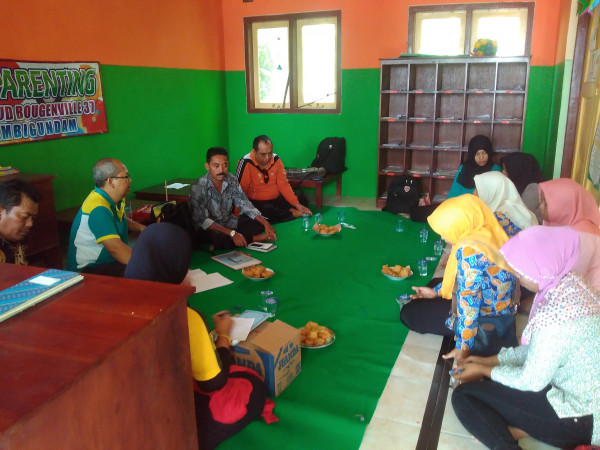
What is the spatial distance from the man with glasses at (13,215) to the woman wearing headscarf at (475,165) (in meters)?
4.02

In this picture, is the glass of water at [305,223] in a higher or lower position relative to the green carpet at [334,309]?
higher

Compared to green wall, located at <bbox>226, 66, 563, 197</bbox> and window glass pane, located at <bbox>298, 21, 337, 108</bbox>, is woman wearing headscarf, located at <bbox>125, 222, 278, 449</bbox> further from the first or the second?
window glass pane, located at <bbox>298, 21, 337, 108</bbox>

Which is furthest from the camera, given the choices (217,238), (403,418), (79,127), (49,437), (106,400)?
(79,127)

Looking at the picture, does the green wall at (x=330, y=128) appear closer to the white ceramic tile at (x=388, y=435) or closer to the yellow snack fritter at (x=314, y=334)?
the yellow snack fritter at (x=314, y=334)

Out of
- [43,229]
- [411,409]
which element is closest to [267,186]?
[43,229]

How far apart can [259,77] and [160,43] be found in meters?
1.65

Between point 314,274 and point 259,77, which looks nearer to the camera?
point 314,274

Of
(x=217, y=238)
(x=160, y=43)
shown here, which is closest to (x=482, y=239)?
(x=217, y=238)

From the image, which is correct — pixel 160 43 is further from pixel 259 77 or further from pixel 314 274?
pixel 314 274

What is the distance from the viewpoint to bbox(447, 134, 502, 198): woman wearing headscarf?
5.15m

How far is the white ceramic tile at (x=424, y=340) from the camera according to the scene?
274cm

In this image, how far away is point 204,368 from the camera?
1771mm

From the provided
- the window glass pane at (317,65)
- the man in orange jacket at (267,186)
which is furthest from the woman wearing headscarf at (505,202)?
the window glass pane at (317,65)

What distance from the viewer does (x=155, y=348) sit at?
127cm
